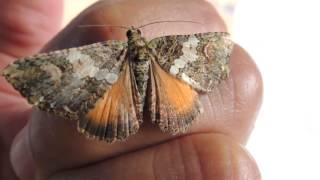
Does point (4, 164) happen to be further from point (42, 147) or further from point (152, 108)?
point (152, 108)

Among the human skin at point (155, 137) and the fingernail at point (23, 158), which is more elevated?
the human skin at point (155, 137)

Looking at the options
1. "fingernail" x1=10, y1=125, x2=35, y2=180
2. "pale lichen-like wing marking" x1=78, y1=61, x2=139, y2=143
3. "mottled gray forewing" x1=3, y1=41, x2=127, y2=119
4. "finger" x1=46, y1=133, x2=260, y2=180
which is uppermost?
"mottled gray forewing" x1=3, y1=41, x2=127, y2=119

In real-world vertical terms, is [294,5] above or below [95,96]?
above

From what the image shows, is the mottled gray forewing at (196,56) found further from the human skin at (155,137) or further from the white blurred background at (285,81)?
the white blurred background at (285,81)

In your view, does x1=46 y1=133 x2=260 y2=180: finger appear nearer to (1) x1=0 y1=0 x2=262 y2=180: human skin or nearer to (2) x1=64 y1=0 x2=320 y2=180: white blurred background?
(1) x1=0 y1=0 x2=262 y2=180: human skin

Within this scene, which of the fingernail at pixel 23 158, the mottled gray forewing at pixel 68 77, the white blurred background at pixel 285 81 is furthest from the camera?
the white blurred background at pixel 285 81

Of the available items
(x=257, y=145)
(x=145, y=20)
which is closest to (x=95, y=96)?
(x=145, y=20)

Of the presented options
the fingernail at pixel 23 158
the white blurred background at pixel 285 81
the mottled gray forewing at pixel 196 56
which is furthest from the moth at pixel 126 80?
the white blurred background at pixel 285 81

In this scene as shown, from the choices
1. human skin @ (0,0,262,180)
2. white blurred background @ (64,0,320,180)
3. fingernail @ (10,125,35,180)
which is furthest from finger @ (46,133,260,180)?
white blurred background @ (64,0,320,180)

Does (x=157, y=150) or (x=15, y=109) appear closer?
(x=157, y=150)
